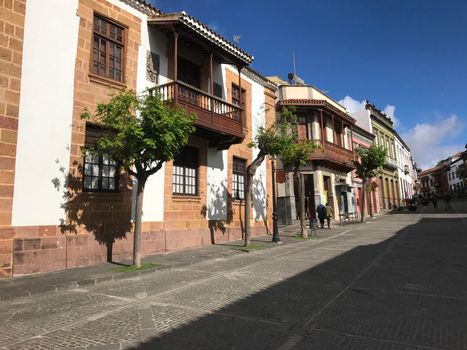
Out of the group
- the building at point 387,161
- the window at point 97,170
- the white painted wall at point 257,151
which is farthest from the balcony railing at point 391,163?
the window at point 97,170

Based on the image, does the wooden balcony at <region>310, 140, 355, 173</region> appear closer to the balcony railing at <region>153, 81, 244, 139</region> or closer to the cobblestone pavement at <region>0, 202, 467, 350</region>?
Result: the balcony railing at <region>153, 81, 244, 139</region>

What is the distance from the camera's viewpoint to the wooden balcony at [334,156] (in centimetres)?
2415

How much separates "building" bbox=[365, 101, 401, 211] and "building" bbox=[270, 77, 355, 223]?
33.8 feet

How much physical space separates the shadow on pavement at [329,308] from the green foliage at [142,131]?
11.4ft

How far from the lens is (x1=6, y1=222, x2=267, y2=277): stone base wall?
27.6 ft

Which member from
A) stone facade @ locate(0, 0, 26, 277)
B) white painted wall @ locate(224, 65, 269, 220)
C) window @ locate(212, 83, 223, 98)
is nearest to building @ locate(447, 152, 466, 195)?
white painted wall @ locate(224, 65, 269, 220)

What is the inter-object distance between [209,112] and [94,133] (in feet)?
13.6

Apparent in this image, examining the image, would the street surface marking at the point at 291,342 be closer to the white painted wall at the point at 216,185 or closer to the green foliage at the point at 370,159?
the white painted wall at the point at 216,185

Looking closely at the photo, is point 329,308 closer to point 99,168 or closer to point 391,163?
point 99,168

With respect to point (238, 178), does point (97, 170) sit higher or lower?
lower

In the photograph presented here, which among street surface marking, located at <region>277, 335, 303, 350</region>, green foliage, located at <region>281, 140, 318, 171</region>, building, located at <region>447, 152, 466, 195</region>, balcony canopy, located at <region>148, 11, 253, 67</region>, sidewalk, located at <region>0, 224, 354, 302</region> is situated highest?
building, located at <region>447, 152, 466, 195</region>

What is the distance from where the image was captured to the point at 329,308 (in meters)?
5.39

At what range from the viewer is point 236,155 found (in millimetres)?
16109

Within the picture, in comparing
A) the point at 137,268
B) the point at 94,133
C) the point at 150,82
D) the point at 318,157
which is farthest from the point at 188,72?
the point at 318,157
